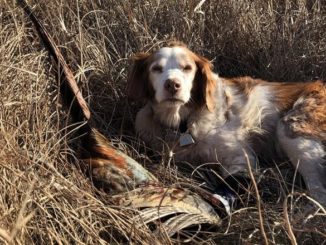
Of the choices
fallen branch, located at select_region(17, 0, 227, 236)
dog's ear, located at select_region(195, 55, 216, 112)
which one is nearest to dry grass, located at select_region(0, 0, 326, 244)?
fallen branch, located at select_region(17, 0, 227, 236)

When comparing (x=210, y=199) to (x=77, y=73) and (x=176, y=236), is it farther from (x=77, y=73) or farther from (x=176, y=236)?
(x=77, y=73)

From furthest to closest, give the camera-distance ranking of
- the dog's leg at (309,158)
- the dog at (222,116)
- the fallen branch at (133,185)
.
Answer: the dog at (222,116) < the dog's leg at (309,158) < the fallen branch at (133,185)

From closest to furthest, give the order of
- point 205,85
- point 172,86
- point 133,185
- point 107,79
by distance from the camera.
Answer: point 133,185 < point 172,86 < point 205,85 < point 107,79

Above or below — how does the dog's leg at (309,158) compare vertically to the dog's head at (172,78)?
below

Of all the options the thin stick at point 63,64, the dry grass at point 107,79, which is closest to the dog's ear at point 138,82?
the dry grass at point 107,79

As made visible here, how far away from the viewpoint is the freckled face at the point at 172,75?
3.99 metres

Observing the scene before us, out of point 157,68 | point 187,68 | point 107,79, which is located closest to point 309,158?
point 187,68

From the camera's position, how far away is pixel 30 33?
4629 mm

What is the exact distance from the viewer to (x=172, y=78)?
3979 mm

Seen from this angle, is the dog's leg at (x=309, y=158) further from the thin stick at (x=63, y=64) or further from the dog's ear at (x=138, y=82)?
the thin stick at (x=63, y=64)

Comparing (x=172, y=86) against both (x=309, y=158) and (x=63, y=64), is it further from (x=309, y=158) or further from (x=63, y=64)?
(x=309, y=158)

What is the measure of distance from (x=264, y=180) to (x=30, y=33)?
208 centimetres

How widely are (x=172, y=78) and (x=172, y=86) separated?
5cm

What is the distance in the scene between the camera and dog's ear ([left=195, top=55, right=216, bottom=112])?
4262 millimetres
